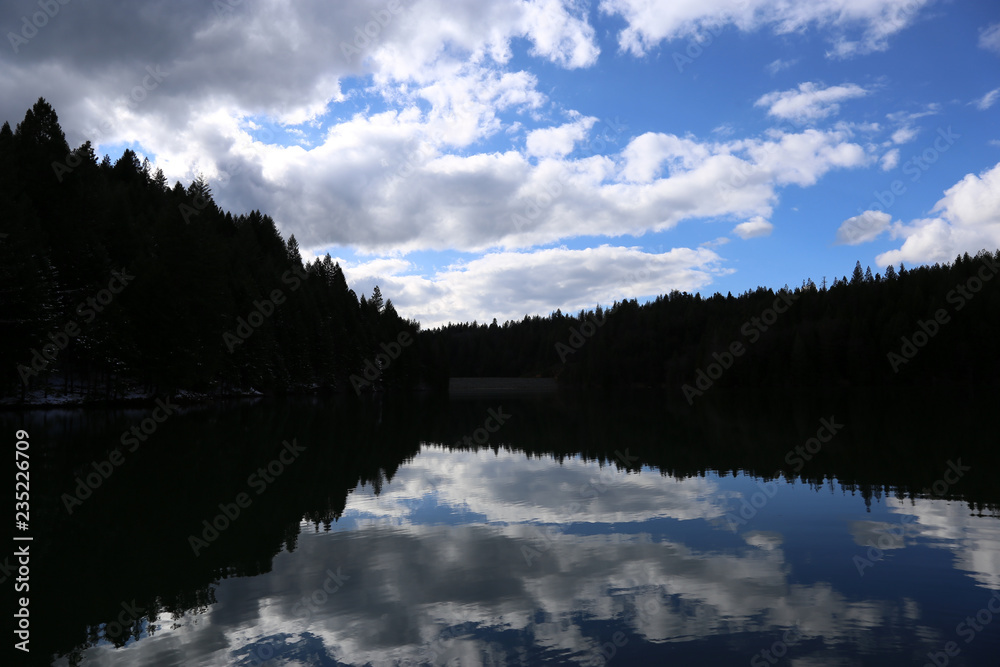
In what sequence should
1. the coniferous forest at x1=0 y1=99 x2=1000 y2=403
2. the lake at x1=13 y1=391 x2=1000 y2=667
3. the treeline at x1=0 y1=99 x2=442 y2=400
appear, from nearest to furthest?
the lake at x1=13 y1=391 x2=1000 y2=667
the treeline at x1=0 y1=99 x2=442 y2=400
the coniferous forest at x1=0 y1=99 x2=1000 y2=403

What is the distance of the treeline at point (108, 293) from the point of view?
49.1 m

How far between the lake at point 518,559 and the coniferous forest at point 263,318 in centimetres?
3319

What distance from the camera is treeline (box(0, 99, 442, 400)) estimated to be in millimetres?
49094

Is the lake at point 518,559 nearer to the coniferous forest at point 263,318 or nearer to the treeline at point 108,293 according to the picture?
the treeline at point 108,293

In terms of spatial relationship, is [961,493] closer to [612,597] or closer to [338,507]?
[612,597]

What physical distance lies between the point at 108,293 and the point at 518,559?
190ft

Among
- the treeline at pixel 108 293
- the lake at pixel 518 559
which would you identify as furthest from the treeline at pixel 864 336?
the lake at pixel 518 559

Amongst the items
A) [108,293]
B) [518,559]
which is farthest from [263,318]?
[518,559]

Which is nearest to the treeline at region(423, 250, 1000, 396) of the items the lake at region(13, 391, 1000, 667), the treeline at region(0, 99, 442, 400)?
the treeline at region(0, 99, 442, 400)

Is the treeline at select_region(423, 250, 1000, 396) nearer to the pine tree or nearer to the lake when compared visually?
the pine tree

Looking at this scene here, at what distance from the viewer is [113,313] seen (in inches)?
2148

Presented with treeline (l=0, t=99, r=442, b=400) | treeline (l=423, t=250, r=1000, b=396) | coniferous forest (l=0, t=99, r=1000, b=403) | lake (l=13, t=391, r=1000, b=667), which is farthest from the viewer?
treeline (l=423, t=250, r=1000, b=396)

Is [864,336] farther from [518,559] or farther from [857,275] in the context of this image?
[518,559]

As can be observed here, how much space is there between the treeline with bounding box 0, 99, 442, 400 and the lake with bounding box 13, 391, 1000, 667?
3030 centimetres
